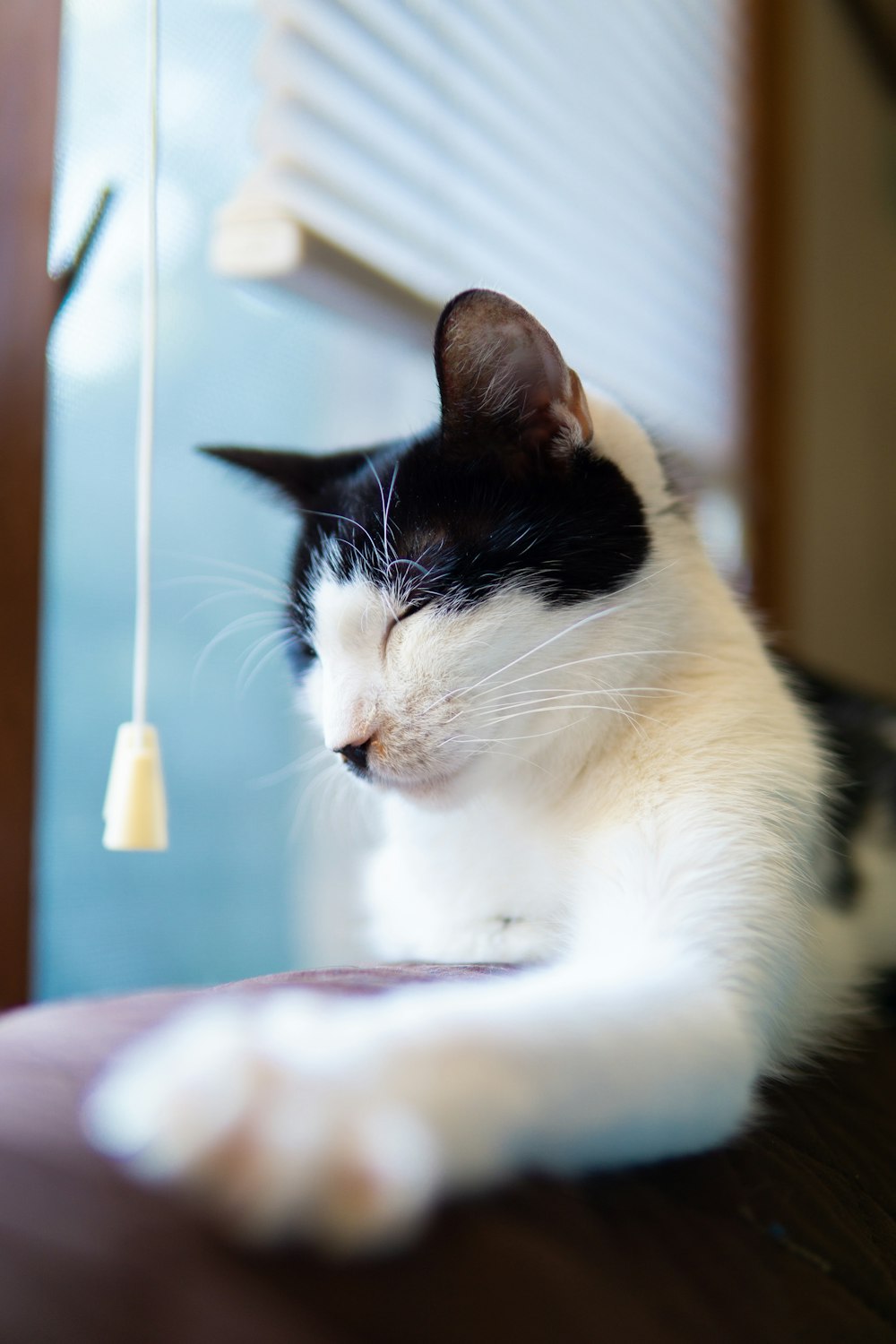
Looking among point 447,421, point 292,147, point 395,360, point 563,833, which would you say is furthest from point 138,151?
point 563,833

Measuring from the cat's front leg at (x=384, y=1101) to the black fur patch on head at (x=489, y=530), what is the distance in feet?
1.38

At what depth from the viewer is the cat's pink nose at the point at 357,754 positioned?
77 cm

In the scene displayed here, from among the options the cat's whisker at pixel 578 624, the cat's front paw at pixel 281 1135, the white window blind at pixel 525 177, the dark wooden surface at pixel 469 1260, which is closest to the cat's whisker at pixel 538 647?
the cat's whisker at pixel 578 624

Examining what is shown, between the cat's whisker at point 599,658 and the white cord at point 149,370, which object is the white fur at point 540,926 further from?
the white cord at point 149,370

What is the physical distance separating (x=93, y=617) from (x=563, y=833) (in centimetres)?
68

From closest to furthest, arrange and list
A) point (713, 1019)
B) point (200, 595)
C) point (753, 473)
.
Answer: point (713, 1019) → point (200, 595) → point (753, 473)

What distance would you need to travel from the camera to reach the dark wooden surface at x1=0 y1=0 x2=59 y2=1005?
93 cm

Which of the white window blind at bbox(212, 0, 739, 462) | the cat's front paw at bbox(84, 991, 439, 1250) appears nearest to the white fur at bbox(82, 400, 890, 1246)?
the cat's front paw at bbox(84, 991, 439, 1250)

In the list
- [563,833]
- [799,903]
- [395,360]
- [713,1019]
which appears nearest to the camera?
[713,1019]

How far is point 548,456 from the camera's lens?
815 millimetres

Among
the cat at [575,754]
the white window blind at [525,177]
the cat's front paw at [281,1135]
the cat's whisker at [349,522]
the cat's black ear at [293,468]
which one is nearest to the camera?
the cat's front paw at [281,1135]

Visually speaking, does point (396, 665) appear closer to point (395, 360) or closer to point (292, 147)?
point (292, 147)

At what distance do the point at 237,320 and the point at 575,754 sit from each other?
2.86 ft

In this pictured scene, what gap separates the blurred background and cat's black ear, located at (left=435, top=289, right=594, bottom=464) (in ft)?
0.90
